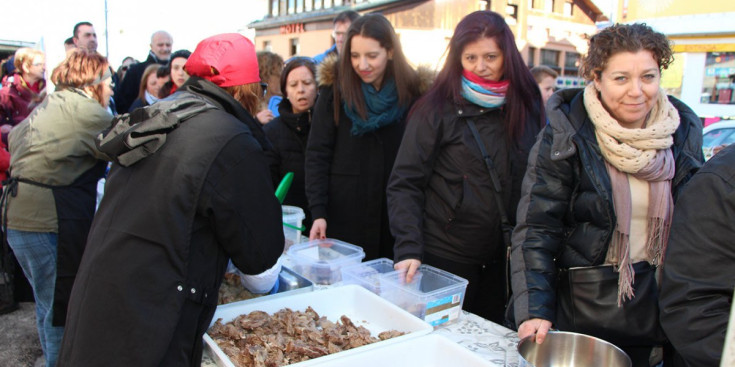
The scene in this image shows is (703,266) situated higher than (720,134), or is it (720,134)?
(720,134)

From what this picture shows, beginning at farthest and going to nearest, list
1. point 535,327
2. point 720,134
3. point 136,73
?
1. point 136,73
2. point 720,134
3. point 535,327

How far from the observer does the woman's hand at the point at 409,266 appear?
1795mm

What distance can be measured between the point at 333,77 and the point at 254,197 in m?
1.45

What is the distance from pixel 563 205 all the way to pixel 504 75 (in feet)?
2.40

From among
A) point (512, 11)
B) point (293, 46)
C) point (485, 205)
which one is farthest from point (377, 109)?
point (293, 46)

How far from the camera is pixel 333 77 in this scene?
2.69 meters

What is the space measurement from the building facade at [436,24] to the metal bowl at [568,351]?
19.1 meters

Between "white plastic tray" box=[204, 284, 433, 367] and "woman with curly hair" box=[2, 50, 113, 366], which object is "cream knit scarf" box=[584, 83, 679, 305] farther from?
"woman with curly hair" box=[2, 50, 113, 366]

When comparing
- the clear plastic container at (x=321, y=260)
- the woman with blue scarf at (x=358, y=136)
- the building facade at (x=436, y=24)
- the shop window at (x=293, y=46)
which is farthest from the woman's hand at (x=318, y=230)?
the shop window at (x=293, y=46)

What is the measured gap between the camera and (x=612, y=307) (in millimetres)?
1467

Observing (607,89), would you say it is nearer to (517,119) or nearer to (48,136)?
(517,119)

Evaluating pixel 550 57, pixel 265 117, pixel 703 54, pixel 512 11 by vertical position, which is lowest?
pixel 265 117

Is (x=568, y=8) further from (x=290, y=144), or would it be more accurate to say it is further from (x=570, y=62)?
(x=290, y=144)

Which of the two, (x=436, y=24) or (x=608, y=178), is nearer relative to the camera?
(x=608, y=178)
